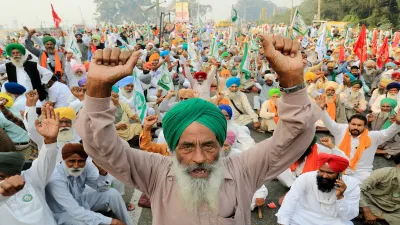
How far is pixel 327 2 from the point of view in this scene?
42406mm

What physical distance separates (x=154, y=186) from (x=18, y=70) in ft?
15.9

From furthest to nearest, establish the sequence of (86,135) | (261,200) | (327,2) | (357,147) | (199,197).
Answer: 1. (327,2)
2. (357,147)
3. (261,200)
4. (199,197)
5. (86,135)

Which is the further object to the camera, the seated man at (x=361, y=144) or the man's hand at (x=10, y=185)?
the seated man at (x=361, y=144)

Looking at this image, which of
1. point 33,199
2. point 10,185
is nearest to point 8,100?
point 33,199

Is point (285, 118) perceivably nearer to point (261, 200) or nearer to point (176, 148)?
point (176, 148)

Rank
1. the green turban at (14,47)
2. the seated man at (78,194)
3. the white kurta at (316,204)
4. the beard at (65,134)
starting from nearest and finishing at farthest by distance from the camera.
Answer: the seated man at (78,194) < the white kurta at (316,204) < the beard at (65,134) < the green turban at (14,47)

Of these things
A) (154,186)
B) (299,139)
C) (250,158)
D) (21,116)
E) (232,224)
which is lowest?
(21,116)

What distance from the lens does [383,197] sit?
3.55 metres

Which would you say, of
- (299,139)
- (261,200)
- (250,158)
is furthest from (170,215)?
(261,200)

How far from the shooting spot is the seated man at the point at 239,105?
6292 millimetres

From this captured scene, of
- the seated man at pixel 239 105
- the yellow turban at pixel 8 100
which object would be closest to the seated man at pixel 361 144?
the seated man at pixel 239 105

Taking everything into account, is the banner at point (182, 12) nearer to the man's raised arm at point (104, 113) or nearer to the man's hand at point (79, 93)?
the man's hand at point (79, 93)

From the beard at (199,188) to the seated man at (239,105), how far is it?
4943 millimetres

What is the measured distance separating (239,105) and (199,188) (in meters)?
5.14
